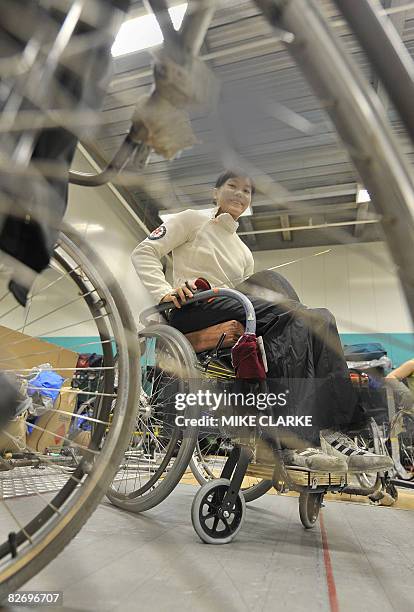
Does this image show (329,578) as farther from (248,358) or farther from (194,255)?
(194,255)

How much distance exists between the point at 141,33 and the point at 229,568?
0.71 meters

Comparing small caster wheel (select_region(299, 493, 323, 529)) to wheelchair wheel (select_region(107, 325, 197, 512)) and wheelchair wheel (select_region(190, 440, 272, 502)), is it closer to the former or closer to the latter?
wheelchair wheel (select_region(190, 440, 272, 502))

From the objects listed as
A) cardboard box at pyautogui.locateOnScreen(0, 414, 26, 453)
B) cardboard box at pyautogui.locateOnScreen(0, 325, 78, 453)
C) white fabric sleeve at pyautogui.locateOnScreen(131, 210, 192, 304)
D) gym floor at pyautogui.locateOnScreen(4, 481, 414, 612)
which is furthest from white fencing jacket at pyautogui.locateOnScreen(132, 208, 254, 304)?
gym floor at pyautogui.locateOnScreen(4, 481, 414, 612)

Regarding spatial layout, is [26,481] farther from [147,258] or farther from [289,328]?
[289,328]

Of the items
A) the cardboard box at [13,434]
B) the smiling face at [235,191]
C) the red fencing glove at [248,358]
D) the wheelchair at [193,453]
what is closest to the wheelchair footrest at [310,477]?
the wheelchair at [193,453]

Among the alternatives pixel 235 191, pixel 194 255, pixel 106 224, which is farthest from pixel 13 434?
pixel 194 255

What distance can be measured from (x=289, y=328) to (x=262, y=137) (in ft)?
2.19

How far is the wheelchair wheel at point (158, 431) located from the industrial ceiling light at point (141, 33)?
68 centimetres

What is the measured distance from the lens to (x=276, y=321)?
895 mm

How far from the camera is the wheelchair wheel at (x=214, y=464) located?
113 centimetres

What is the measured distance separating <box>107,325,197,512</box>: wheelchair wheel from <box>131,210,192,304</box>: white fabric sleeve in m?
0.12

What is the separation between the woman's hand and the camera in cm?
88

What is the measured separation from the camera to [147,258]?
34.7 inches

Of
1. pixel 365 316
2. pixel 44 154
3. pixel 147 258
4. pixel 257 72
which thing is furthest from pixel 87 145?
pixel 147 258
